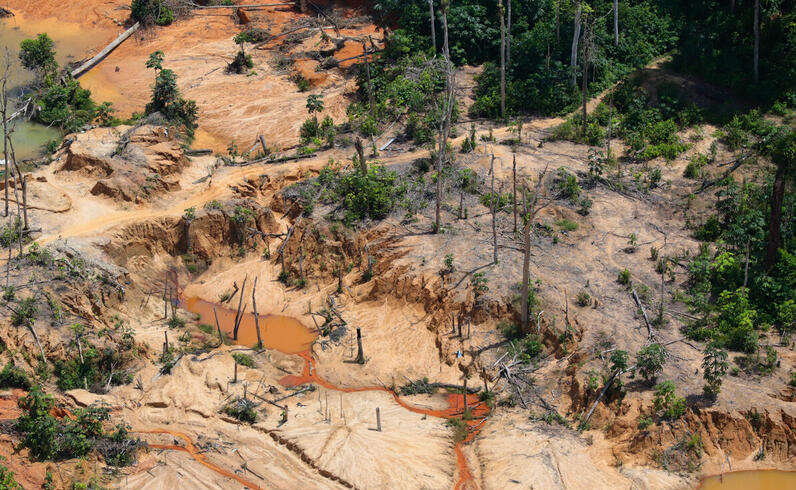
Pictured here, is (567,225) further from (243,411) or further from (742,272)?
(243,411)

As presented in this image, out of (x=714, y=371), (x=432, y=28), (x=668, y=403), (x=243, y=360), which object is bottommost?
(x=243, y=360)

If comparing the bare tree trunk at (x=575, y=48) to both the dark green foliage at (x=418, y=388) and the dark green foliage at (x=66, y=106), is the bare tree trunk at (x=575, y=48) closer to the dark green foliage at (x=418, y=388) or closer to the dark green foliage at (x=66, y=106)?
the dark green foliage at (x=418, y=388)

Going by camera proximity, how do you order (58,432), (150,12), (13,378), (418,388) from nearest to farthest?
(58,432)
(13,378)
(418,388)
(150,12)

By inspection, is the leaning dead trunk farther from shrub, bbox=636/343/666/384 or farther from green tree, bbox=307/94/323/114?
green tree, bbox=307/94/323/114

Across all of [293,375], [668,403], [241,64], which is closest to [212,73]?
[241,64]

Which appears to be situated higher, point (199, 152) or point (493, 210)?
point (493, 210)

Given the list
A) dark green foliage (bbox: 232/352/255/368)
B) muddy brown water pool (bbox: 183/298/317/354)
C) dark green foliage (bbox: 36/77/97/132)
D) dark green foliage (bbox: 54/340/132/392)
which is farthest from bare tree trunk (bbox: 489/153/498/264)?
Answer: dark green foliage (bbox: 36/77/97/132)

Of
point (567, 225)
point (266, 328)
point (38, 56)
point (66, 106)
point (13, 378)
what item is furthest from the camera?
point (38, 56)
